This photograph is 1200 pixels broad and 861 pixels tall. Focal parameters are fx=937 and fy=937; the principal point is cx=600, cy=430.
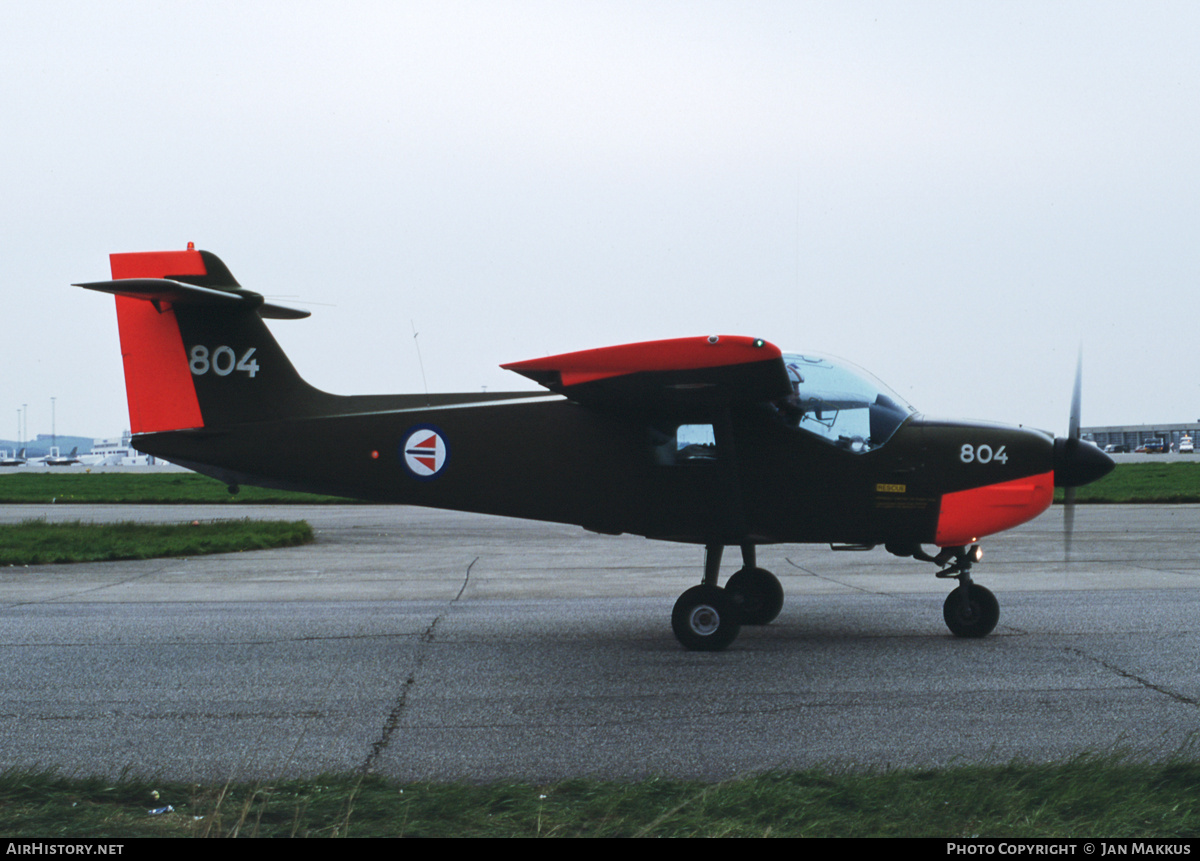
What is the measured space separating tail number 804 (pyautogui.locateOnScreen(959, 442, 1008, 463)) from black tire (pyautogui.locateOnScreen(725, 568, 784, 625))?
2.16 meters

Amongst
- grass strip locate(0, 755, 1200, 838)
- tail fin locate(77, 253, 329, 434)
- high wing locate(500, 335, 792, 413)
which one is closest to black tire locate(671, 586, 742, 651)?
high wing locate(500, 335, 792, 413)

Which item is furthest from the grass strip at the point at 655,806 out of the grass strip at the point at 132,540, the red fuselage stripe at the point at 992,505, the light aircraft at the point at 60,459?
the light aircraft at the point at 60,459

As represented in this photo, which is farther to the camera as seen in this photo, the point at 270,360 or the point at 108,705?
the point at 270,360

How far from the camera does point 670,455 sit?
313 inches

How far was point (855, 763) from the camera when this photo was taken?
15.1ft

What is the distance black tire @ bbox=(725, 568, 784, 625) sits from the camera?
8.93 metres

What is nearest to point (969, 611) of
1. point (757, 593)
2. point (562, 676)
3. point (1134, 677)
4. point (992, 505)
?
point (992, 505)

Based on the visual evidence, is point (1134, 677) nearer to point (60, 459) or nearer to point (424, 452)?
point (424, 452)

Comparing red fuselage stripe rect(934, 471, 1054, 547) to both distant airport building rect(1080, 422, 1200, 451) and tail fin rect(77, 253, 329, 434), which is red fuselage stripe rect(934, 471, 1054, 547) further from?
distant airport building rect(1080, 422, 1200, 451)

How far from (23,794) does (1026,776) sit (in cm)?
439

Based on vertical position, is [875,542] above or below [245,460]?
below
